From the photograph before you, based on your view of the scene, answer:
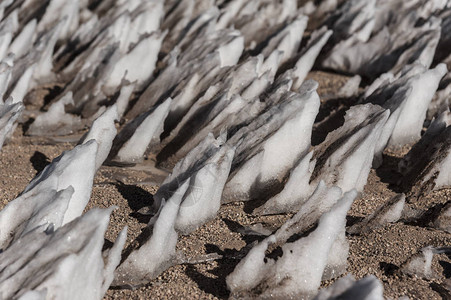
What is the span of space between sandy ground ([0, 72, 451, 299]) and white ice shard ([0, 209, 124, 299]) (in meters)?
0.38

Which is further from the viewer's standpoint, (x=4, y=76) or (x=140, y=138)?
(x=4, y=76)

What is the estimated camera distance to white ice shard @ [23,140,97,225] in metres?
4.20

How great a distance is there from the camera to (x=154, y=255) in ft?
13.0

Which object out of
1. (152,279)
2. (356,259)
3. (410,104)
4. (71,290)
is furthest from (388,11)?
(71,290)

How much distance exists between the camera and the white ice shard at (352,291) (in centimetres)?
302

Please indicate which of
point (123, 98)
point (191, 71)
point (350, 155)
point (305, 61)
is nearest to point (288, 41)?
point (305, 61)

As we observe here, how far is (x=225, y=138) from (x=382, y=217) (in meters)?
1.14

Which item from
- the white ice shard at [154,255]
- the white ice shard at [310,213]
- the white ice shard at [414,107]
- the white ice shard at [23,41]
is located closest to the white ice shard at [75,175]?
the white ice shard at [154,255]

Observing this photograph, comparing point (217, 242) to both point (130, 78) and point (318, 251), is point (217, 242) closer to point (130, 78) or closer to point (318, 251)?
point (318, 251)

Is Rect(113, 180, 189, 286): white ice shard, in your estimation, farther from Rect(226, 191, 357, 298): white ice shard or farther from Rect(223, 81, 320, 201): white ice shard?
Rect(223, 81, 320, 201): white ice shard

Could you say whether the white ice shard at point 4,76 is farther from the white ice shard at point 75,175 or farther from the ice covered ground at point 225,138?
the white ice shard at point 75,175

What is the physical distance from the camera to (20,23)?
8070 mm

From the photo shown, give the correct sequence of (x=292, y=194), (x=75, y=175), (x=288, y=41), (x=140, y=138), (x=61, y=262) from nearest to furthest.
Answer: (x=61, y=262)
(x=75, y=175)
(x=292, y=194)
(x=140, y=138)
(x=288, y=41)

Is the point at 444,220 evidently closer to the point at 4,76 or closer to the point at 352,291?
the point at 352,291
